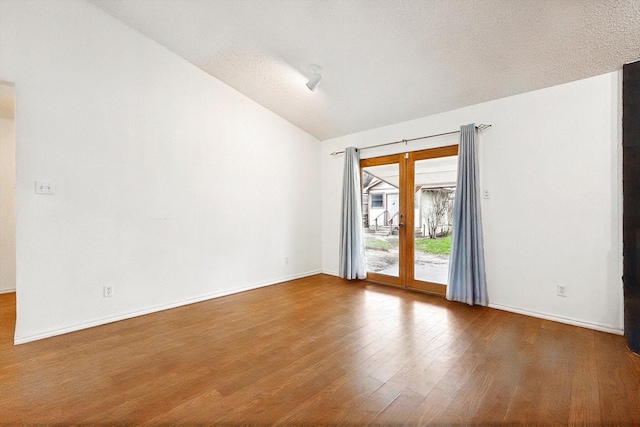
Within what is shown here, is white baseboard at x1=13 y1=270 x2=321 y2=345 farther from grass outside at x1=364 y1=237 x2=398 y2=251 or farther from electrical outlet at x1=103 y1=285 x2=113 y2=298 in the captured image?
grass outside at x1=364 y1=237 x2=398 y2=251

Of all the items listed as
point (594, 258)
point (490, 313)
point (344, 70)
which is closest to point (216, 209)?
point (344, 70)

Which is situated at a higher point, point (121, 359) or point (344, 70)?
point (344, 70)

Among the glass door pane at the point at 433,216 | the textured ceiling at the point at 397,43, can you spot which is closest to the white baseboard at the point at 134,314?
the glass door pane at the point at 433,216

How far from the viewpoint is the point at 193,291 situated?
3770 millimetres

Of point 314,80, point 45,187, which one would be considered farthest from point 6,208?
point 314,80

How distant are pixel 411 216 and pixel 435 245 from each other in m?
0.54

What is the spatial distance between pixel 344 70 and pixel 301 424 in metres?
3.45

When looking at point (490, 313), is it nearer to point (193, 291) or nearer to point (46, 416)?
point (193, 291)

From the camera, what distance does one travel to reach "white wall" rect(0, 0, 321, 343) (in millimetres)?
2664

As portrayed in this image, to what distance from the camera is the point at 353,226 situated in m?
4.87

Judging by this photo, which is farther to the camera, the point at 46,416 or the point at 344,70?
the point at 344,70

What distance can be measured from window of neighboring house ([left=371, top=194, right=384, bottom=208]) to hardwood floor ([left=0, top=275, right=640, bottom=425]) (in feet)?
6.61

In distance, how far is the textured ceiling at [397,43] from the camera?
237 centimetres

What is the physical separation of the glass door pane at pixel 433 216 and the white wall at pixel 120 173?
2398mm
